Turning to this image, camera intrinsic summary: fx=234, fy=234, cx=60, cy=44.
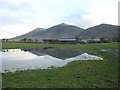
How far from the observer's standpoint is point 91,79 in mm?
20109

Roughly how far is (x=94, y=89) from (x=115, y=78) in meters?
4.92

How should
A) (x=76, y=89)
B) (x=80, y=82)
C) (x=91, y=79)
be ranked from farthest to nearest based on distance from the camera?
(x=91, y=79) → (x=80, y=82) → (x=76, y=89)

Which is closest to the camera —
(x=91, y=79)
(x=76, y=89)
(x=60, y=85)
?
(x=76, y=89)

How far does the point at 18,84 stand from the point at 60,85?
3.26 metres

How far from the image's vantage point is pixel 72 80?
64.3 feet

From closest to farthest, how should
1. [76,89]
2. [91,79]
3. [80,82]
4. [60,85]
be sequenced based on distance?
[76,89], [60,85], [80,82], [91,79]

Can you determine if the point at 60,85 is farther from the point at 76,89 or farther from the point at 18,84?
the point at 18,84

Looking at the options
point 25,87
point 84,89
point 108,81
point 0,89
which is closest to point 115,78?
point 108,81

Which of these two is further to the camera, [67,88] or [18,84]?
[18,84]

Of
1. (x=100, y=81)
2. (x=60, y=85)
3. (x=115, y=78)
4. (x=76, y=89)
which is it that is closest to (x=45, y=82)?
(x=60, y=85)

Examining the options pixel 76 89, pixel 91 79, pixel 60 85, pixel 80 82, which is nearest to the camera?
pixel 76 89

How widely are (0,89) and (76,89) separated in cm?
535

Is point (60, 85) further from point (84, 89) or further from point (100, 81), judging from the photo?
point (100, 81)

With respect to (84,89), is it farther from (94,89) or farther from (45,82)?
(45,82)
